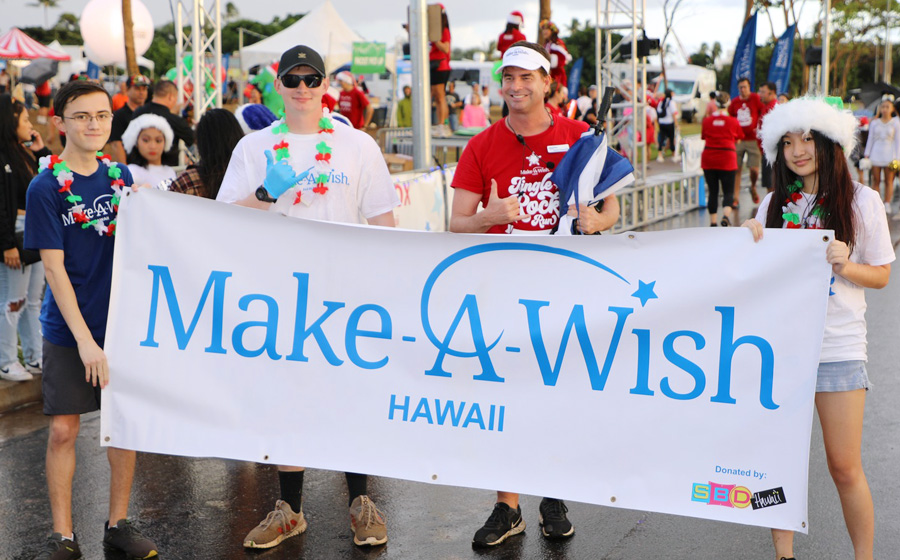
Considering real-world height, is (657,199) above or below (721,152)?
below

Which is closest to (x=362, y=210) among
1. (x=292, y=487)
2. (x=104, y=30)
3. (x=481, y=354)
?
(x=481, y=354)

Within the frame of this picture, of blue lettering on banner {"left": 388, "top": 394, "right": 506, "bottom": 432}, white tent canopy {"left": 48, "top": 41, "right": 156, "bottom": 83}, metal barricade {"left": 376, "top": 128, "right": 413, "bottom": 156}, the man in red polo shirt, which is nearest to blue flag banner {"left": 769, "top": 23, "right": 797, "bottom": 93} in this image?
metal barricade {"left": 376, "top": 128, "right": 413, "bottom": 156}

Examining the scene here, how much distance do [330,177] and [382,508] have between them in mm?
1655

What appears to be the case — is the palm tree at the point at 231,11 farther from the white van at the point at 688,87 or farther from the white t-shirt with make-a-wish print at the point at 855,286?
the white t-shirt with make-a-wish print at the point at 855,286

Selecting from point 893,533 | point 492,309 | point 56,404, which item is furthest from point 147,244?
point 893,533

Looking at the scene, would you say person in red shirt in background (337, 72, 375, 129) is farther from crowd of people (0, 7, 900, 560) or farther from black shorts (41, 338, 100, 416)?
black shorts (41, 338, 100, 416)

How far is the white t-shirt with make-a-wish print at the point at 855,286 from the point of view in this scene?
3.43m

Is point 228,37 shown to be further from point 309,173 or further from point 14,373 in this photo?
point 309,173

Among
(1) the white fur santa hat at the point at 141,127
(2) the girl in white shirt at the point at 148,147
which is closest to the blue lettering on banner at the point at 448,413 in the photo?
(2) the girl in white shirt at the point at 148,147

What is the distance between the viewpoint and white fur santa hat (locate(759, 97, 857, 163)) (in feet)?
11.4

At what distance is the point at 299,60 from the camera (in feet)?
13.1

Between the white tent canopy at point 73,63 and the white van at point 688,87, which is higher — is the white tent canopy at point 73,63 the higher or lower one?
the higher one

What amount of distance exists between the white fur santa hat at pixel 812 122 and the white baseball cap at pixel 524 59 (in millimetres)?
968

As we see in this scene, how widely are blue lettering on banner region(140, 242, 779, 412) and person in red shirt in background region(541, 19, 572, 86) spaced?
10.2m
